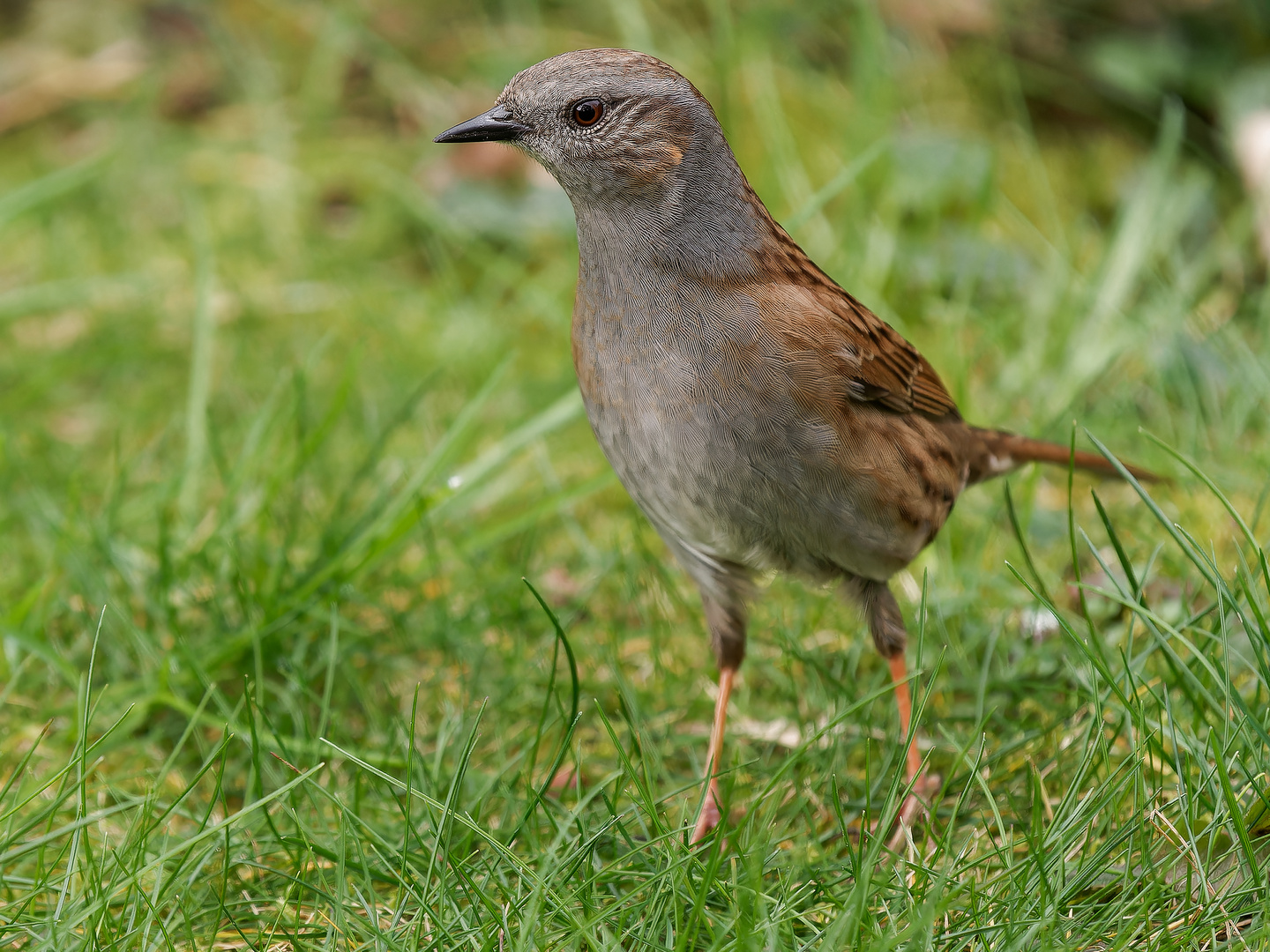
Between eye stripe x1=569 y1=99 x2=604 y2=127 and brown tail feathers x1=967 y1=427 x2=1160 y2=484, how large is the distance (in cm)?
127

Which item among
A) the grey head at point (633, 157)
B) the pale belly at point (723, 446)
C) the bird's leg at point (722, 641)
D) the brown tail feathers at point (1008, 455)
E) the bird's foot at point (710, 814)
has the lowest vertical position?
the bird's foot at point (710, 814)

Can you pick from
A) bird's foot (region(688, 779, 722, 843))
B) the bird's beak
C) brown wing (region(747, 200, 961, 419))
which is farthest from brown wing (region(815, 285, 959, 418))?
bird's foot (region(688, 779, 722, 843))

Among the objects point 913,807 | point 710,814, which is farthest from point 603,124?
point 913,807

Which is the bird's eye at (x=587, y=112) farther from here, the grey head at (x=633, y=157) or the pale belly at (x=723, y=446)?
the pale belly at (x=723, y=446)

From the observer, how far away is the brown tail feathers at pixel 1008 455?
3.29 meters

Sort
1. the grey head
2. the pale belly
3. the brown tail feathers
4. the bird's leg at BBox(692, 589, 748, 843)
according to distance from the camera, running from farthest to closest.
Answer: the brown tail feathers, the bird's leg at BBox(692, 589, 748, 843), the grey head, the pale belly

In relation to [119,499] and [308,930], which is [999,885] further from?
[119,499]

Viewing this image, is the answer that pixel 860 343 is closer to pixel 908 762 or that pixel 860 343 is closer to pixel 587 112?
pixel 587 112

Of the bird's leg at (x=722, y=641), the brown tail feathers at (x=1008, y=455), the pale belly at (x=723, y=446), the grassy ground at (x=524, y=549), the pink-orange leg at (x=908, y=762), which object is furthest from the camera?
the brown tail feathers at (x=1008, y=455)

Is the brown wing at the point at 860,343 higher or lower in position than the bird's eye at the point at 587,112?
lower

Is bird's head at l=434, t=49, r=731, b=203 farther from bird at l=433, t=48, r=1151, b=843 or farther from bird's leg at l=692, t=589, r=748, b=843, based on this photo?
bird's leg at l=692, t=589, r=748, b=843

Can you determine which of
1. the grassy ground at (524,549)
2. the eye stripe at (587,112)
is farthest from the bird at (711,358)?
the grassy ground at (524,549)

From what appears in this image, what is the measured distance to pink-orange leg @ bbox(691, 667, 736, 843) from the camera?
9.53 ft

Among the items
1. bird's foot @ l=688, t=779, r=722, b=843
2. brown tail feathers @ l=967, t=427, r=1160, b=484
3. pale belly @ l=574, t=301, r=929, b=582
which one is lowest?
bird's foot @ l=688, t=779, r=722, b=843
